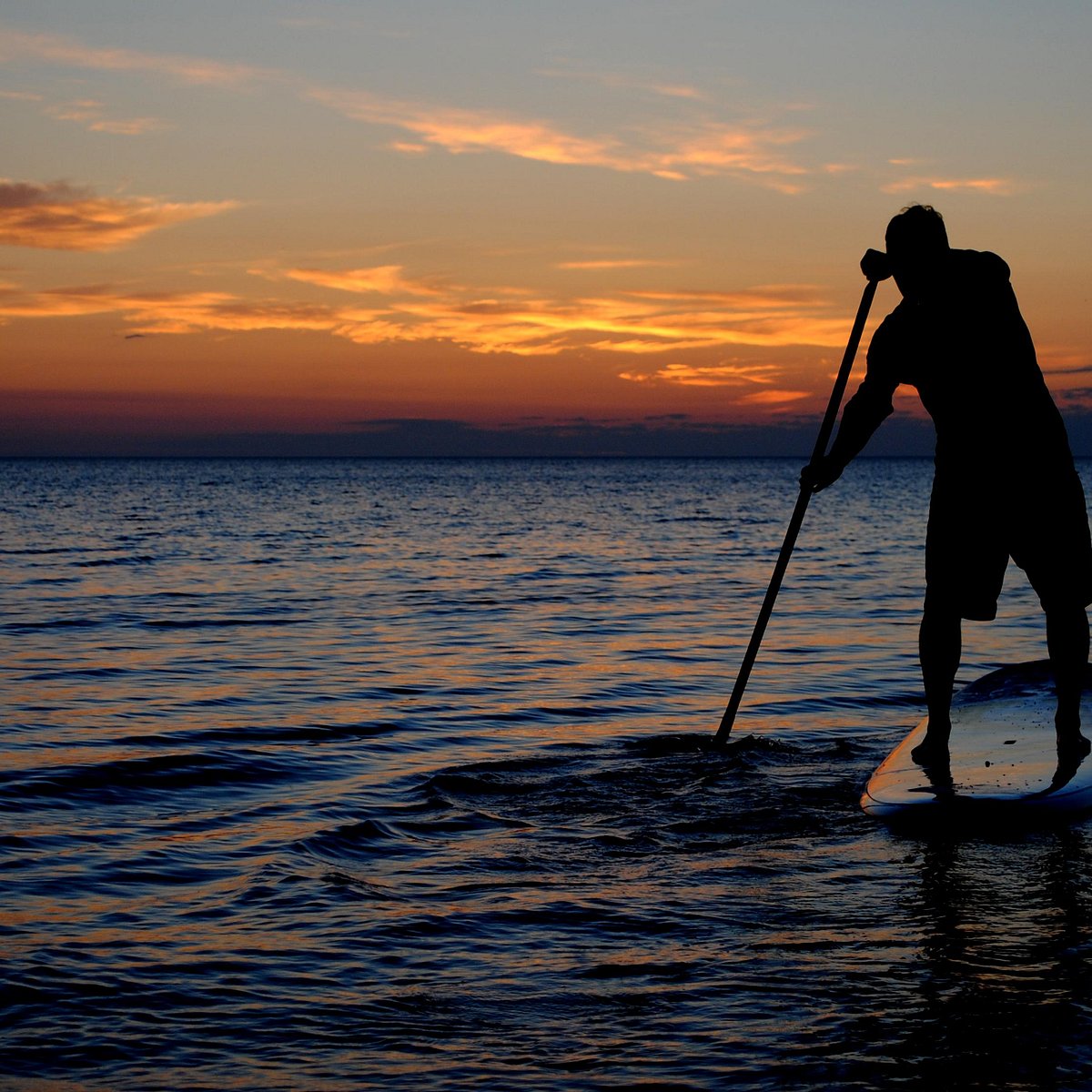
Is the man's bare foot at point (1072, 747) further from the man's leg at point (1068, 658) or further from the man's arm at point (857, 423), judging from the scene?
the man's arm at point (857, 423)

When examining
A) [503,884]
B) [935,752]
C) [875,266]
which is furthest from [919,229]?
[503,884]

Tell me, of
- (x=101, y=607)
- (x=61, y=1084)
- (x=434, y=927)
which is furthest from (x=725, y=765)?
(x=101, y=607)

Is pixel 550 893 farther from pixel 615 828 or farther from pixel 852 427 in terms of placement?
pixel 852 427

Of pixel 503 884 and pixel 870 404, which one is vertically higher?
pixel 870 404

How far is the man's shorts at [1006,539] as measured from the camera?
559cm

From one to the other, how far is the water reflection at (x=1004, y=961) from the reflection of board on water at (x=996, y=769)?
0.54ft

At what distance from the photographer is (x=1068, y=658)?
228 inches

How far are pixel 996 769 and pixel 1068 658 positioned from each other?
0.73 metres

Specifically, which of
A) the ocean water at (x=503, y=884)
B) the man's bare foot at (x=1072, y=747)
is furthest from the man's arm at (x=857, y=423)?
the ocean water at (x=503, y=884)

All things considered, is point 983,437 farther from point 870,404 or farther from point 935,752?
point 935,752

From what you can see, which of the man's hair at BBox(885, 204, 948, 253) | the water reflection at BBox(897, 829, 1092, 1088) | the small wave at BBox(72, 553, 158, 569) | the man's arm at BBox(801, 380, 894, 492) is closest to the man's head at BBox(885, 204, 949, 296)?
the man's hair at BBox(885, 204, 948, 253)

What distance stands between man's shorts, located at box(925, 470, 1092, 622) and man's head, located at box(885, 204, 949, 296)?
0.90m

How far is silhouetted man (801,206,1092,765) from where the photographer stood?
550cm

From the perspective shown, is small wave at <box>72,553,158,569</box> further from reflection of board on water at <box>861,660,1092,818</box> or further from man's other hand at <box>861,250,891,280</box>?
man's other hand at <box>861,250,891,280</box>
